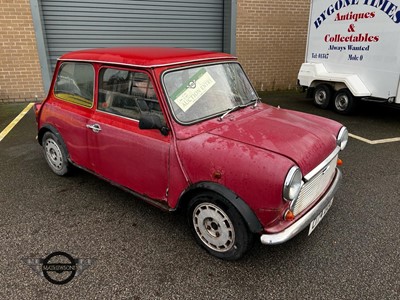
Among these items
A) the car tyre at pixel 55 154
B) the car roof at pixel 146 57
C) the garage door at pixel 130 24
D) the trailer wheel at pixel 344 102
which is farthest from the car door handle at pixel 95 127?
the garage door at pixel 130 24

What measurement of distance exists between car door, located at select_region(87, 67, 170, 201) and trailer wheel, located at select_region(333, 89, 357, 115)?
5.41 metres

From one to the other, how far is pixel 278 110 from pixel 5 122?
226 inches

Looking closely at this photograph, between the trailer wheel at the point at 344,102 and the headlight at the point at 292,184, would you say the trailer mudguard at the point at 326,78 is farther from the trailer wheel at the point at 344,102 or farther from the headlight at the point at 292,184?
the headlight at the point at 292,184

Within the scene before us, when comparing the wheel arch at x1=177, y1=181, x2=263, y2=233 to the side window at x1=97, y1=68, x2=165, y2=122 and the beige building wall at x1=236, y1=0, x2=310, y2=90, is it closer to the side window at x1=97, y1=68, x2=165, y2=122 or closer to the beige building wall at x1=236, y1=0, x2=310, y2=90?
the side window at x1=97, y1=68, x2=165, y2=122

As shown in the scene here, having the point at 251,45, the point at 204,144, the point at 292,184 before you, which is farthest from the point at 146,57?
the point at 251,45

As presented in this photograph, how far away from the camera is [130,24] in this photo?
327 inches

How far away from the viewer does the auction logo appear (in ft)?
8.16

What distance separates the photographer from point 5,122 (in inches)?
257

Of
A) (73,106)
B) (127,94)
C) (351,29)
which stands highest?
(351,29)

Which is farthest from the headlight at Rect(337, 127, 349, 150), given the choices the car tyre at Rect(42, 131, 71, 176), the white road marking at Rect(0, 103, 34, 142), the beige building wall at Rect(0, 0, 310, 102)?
the beige building wall at Rect(0, 0, 310, 102)

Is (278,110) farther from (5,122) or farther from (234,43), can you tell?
(234,43)

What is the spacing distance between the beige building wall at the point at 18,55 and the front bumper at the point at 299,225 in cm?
750

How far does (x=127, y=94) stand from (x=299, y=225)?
1913 mm

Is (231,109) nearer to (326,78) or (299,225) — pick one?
(299,225)
